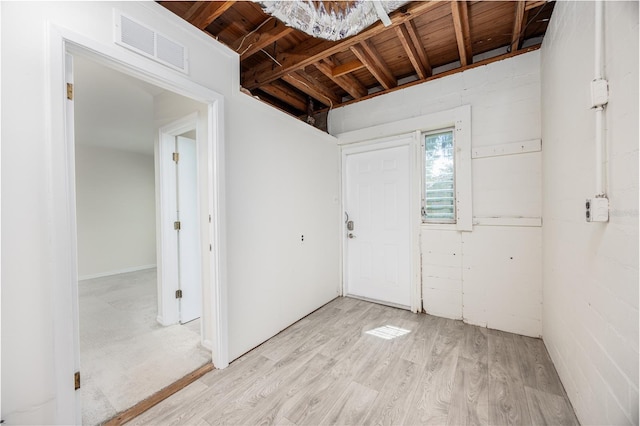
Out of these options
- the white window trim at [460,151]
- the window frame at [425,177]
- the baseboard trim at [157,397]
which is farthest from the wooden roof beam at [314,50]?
the baseboard trim at [157,397]

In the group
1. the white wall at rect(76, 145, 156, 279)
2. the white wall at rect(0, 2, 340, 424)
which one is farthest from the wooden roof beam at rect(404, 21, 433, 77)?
the white wall at rect(76, 145, 156, 279)

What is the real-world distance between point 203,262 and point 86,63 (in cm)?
201

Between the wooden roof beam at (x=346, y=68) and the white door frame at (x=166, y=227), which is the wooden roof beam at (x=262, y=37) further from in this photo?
the white door frame at (x=166, y=227)

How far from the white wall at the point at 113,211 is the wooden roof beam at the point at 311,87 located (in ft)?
14.2

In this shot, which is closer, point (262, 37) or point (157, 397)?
point (157, 397)

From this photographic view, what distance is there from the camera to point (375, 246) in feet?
10.4

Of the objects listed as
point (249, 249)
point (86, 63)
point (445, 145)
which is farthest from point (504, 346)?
point (86, 63)

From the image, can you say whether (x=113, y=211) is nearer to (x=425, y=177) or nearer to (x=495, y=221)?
(x=425, y=177)

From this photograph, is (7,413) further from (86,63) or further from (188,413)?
(86,63)

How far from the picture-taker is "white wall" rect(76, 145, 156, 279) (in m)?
4.55

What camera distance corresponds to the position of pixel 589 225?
128cm

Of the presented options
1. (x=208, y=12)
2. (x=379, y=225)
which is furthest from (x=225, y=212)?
(x=379, y=225)

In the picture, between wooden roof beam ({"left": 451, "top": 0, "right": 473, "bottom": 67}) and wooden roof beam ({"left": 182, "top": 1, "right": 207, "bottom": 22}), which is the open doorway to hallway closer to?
wooden roof beam ({"left": 182, "top": 1, "right": 207, "bottom": 22})

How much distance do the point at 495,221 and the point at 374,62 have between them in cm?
196
